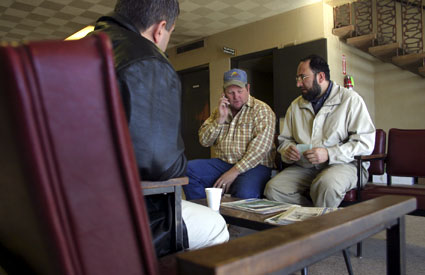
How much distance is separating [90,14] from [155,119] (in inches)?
219

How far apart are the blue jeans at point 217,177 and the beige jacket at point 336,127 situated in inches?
9.9

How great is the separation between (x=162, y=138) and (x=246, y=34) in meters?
5.91

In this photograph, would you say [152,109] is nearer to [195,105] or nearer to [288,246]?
[288,246]

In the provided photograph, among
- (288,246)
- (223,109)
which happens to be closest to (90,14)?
(223,109)

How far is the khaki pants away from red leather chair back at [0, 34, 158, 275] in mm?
2046

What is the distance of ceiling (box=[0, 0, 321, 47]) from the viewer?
5367 mm

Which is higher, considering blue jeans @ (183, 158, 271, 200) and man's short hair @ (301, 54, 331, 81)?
man's short hair @ (301, 54, 331, 81)

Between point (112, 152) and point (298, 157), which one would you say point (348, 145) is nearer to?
point (298, 157)

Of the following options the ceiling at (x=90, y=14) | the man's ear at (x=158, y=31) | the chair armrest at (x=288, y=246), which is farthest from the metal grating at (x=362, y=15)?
the chair armrest at (x=288, y=246)

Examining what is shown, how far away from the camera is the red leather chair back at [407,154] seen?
8.86 ft

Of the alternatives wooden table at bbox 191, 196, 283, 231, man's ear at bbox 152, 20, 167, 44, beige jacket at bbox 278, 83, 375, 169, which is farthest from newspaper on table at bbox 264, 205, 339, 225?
beige jacket at bbox 278, 83, 375, 169

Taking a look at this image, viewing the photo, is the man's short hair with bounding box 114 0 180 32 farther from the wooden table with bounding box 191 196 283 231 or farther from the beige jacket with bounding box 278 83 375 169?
the beige jacket with bounding box 278 83 375 169

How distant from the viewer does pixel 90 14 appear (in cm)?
575

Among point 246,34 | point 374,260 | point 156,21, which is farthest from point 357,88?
point 156,21
